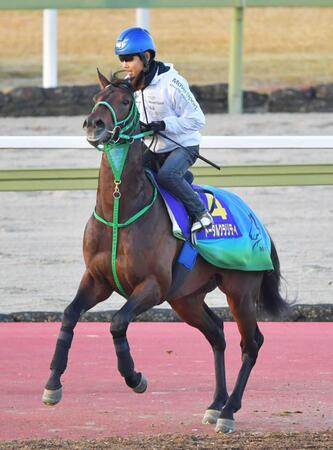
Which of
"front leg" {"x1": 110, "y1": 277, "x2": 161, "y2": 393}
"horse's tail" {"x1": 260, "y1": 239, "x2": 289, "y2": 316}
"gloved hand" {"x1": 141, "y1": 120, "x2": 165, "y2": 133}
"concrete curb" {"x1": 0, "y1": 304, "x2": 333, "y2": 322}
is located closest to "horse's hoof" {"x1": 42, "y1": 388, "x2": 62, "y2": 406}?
"front leg" {"x1": 110, "y1": 277, "x2": 161, "y2": 393}

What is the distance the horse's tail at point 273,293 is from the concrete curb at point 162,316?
2127mm

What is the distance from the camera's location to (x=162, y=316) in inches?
417

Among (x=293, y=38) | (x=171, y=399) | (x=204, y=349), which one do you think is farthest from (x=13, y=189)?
(x=293, y=38)

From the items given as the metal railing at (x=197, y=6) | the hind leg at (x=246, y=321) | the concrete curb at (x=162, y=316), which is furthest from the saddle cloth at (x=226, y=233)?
the metal railing at (x=197, y=6)

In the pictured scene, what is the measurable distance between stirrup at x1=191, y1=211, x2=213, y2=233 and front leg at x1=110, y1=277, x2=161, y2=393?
1.78 ft

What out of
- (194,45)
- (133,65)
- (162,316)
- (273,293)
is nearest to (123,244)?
(133,65)

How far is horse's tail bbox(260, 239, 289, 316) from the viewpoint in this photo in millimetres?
8156

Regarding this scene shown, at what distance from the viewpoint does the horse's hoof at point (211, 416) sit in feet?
24.6

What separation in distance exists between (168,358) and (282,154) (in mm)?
9616

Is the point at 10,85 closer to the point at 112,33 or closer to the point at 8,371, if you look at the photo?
the point at 112,33

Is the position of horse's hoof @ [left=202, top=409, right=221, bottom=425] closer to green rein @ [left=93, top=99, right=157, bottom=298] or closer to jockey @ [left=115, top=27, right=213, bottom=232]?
green rein @ [left=93, top=99, right=157, bottom=298]

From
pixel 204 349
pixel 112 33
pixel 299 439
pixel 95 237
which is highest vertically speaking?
pixel 95 237

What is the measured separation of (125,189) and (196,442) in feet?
4.54

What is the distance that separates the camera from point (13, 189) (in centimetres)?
1123
